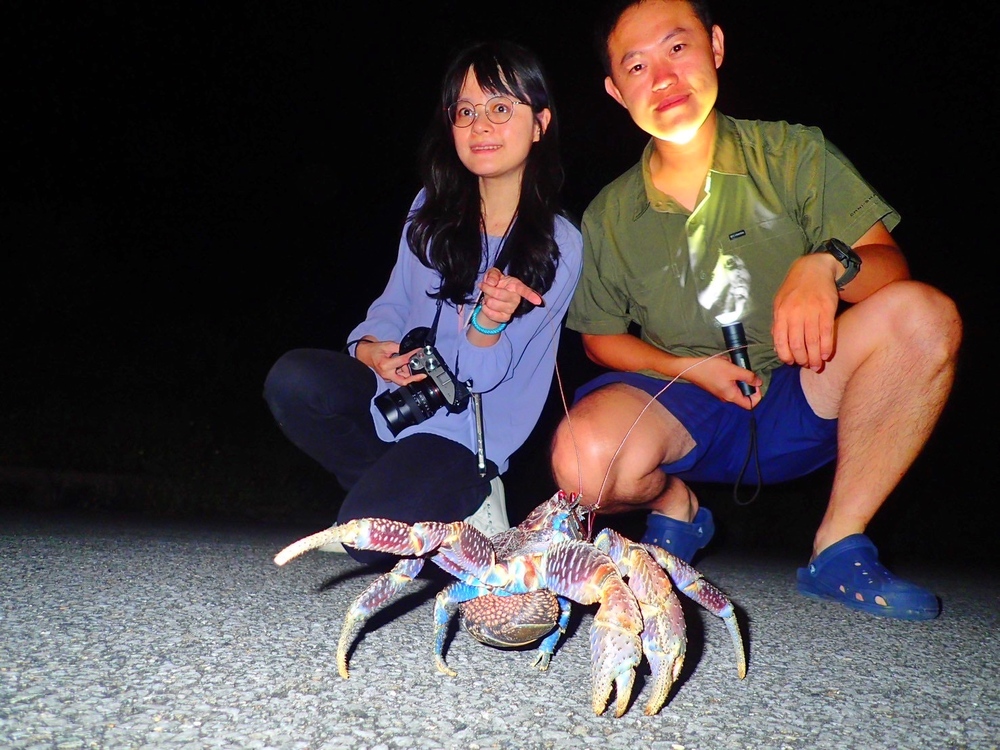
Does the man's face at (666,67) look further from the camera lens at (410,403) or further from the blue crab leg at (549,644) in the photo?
the blue crab leg at (549,644)

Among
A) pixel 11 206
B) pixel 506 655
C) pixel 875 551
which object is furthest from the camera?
pixel 11 206

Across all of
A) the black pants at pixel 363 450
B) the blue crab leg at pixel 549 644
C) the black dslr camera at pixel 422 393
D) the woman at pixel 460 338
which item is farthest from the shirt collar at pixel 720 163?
the blue crab leg at pixel 549 644

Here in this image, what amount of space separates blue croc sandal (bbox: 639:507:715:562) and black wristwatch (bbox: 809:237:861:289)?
931mm

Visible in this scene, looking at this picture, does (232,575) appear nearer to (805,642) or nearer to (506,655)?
(506,655)

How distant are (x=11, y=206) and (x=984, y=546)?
1155cm

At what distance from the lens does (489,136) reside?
8.47 ft

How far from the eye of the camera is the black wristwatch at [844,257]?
2416 mm

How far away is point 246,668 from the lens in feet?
5.44

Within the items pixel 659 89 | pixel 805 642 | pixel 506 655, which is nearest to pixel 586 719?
pixel 506 655

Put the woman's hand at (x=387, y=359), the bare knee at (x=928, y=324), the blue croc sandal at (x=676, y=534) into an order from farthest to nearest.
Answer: the blue croc sandal at (x=676, y=534) → the woman's hand at (x=387, y=359) → the bare knee at (x=928, y=324)

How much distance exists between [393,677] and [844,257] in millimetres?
1729

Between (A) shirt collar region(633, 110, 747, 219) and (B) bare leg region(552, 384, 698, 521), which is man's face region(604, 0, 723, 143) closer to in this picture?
(A) shirt collar region(633, 110, 747, 219)

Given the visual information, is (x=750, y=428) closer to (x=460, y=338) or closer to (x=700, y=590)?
(x=460, y=338)

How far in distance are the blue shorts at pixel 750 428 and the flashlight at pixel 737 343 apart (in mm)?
165
